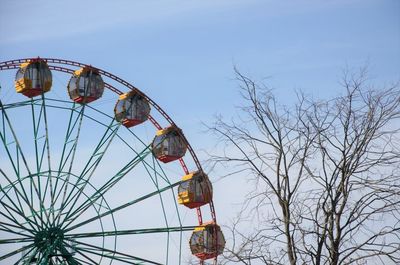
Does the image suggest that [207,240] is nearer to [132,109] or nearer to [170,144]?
[170,144]

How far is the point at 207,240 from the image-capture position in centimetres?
2347

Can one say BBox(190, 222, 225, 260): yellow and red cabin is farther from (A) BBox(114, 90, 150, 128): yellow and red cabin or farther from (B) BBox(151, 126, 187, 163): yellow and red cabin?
(A) BBox(114, 90, 150, 128): yellow and red cabin

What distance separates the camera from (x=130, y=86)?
24.7m

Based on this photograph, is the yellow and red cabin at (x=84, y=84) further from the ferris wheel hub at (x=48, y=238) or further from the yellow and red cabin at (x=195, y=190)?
the ferris wheel hub at (x=48, y=238)

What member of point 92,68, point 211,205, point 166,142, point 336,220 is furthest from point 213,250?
point 336,220

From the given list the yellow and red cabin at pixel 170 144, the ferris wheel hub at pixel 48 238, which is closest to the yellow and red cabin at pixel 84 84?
the yellow and red cabin at pixel 170 144

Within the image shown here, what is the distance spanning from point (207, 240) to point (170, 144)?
353cm

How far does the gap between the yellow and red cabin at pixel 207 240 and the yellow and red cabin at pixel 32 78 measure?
7.12 m

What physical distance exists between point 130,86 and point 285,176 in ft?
34.6

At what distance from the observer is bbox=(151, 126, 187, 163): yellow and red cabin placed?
2455cm

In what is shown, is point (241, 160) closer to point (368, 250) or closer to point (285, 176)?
point (285, 176)

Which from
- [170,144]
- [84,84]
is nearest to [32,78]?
[84,84]

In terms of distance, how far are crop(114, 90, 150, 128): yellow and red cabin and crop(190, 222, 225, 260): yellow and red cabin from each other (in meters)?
4.40

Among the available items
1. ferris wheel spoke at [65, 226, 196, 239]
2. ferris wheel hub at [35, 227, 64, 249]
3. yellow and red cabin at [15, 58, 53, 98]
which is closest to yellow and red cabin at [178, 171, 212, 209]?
ferris wheel spoke at [65, 226, 196, 239]
